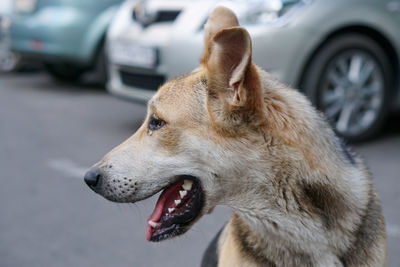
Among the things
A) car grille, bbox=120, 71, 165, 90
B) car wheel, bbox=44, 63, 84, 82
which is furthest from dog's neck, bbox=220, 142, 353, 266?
car wheel, bbox=44, 63, 84, 82

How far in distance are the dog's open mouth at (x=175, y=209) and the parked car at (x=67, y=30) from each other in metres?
5.95

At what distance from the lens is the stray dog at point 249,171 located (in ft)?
6.81

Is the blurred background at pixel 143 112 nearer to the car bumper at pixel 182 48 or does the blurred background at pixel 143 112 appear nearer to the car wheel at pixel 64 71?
the car bumper at pixel 182 48

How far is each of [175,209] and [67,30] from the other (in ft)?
19.8

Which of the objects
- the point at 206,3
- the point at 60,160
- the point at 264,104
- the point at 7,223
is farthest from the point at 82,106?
the point at 264,104

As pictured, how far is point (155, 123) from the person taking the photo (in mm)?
2275

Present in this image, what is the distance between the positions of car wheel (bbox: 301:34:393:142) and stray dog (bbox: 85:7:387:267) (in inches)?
118

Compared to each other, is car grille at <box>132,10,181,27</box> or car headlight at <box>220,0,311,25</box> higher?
car headlight at <box>220,0,311,25</box>

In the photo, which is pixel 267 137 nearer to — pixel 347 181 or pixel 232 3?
pixel 347 181

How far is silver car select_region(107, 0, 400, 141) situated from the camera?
4.94 metres

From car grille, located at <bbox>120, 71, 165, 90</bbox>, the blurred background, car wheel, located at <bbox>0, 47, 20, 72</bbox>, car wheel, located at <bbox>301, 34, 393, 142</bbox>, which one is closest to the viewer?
the blurred background

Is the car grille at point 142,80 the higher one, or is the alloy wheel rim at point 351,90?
the alloy wheel rim at point 351,90

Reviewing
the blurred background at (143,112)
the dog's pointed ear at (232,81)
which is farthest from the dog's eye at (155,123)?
the blurred background at (143,112)

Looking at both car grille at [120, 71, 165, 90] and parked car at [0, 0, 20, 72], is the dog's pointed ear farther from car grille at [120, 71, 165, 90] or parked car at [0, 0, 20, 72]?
parked car at [0, 0, 20, 72]
